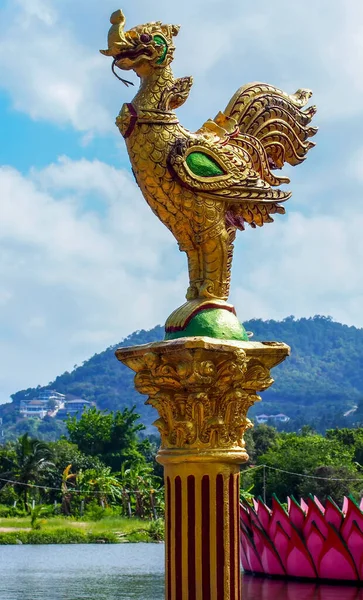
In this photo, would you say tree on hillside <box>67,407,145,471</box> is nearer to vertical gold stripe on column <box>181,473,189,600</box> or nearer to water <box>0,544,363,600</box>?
water <box>0,544,363,600</box>

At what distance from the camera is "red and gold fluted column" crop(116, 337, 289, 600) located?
6.28 metres

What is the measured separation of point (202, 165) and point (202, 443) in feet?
5.36

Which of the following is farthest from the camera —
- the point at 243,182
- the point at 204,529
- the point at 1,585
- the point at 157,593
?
the point at 1,585

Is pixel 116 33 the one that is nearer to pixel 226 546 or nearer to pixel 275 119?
pixel 275 119

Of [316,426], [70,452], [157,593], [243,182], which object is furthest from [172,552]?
[316,426]

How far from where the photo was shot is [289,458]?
169 ft

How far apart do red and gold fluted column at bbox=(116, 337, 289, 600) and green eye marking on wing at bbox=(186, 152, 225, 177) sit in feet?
3.45

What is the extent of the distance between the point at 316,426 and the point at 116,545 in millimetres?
133497

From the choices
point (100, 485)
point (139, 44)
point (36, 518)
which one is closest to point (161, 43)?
point (139, 44)

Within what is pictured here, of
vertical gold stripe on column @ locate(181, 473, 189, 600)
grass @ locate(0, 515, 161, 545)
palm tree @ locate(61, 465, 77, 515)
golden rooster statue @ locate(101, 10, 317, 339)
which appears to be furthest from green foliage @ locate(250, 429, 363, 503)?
vertical gold stripe on column @ locate(181, 473, 189, 600)

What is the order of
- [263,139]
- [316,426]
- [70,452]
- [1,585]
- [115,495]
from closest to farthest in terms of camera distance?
[263,139] → [1,585] → [115,495] → [70,452] → [316,426]

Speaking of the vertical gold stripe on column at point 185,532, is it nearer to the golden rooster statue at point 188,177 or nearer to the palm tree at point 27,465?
the golden rooster statue at point 188,177

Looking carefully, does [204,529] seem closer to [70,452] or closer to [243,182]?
[243,182]

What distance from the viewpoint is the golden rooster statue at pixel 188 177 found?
6.59m
